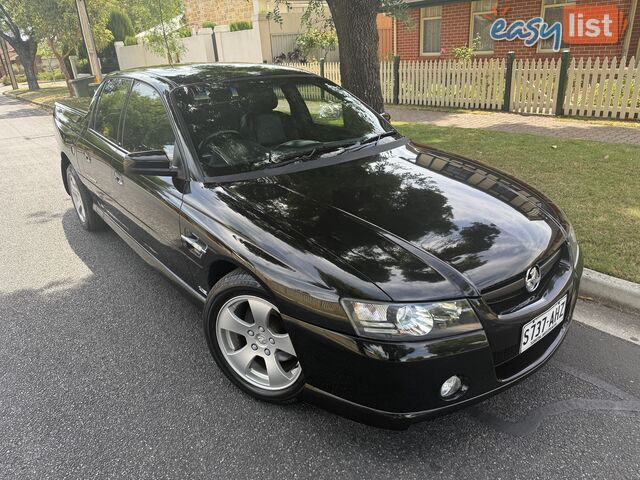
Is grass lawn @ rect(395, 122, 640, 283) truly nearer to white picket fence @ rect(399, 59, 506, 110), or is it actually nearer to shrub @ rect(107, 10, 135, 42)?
white picket fence @ rect(399, 59, 506, 110)

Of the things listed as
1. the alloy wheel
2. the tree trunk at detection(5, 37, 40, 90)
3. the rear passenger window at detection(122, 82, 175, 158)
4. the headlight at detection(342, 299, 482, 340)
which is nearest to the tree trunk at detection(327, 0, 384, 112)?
the rear passenger window at detection(122, 82, 175, 158)

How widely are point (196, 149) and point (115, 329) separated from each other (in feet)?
4.56

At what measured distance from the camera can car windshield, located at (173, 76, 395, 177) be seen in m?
3.07

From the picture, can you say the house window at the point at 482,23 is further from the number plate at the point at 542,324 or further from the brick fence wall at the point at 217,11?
the number plate at the point at 542,324

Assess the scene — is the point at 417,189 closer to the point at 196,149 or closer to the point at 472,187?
the point at 472,187

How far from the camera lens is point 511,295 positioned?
2188 mm


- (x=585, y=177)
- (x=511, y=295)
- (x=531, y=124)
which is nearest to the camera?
(x=511, y=295)

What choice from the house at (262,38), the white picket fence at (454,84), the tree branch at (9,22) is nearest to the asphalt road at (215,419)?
the white picket fence at (454,84)

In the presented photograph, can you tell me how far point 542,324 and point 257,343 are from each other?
1379 mm

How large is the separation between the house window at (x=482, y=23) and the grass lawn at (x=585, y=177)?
764 centimetres

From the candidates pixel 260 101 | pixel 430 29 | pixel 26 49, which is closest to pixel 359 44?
pixel 260 101

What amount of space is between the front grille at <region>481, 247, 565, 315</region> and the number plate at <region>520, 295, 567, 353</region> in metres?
0.09

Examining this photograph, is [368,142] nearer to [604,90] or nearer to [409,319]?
[409,319]

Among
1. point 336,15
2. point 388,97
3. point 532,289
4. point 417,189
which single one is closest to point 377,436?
point 532,289
